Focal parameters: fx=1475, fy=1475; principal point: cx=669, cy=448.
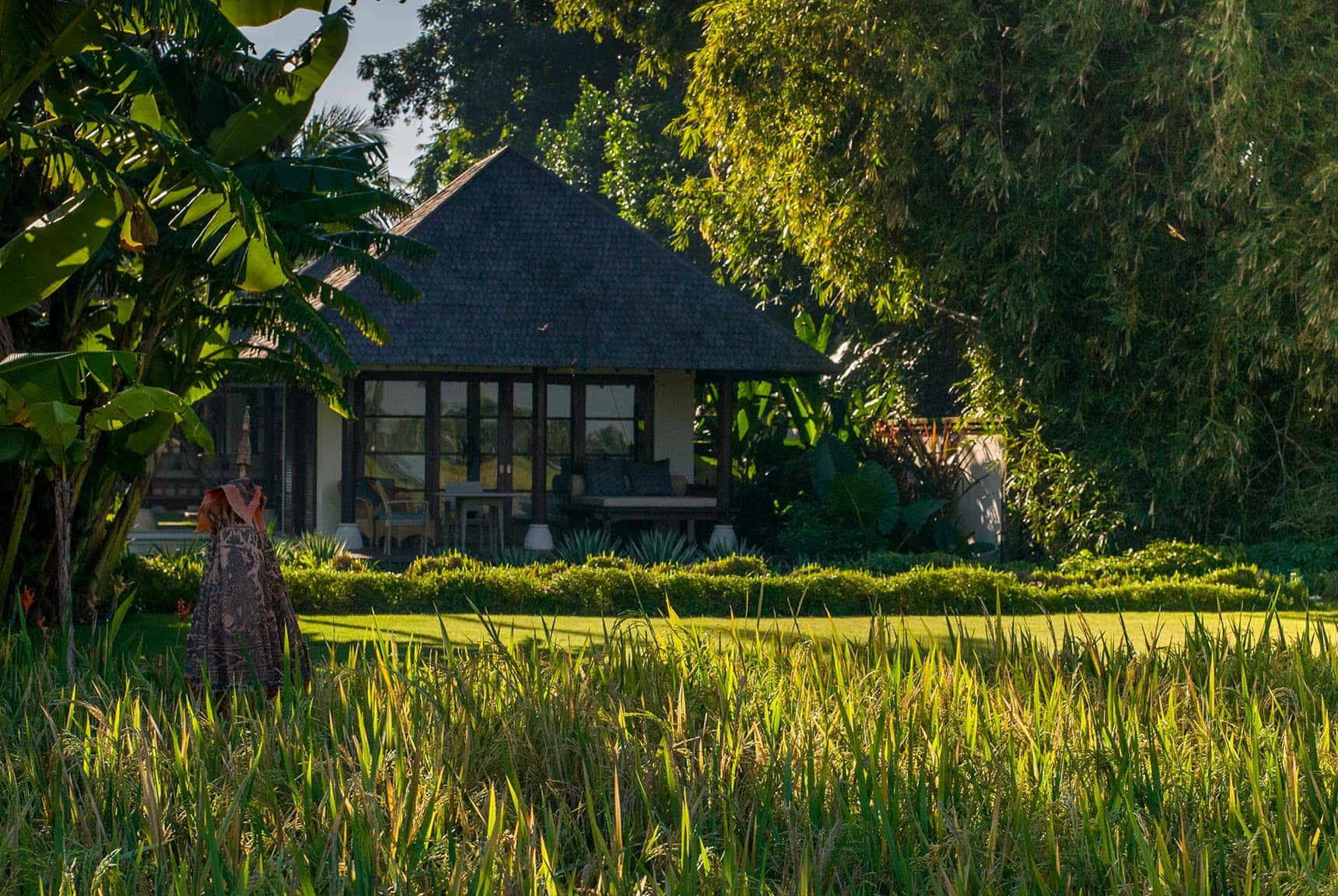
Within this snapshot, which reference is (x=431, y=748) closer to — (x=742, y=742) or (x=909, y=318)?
(x=742, y=742)

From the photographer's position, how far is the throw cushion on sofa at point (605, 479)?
744 inches

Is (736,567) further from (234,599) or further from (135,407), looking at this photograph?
(234,599)

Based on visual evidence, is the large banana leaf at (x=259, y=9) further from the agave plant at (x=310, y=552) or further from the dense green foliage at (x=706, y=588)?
the agave plant at (x=310, y=552)

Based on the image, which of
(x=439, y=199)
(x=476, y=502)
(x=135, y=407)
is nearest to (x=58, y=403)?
(x=135, y=407)

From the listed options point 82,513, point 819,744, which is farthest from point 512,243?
point 819,744

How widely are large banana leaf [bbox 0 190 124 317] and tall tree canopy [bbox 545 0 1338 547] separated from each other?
1059 cm

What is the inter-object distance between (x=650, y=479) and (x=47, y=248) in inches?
456

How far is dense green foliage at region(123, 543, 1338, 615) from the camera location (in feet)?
42.1

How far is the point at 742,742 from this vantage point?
4.99 metres

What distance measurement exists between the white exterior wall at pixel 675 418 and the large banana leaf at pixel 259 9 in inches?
434

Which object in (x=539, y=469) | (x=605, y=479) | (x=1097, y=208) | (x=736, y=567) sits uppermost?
(x=1097, y=208)

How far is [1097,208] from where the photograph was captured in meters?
16.6

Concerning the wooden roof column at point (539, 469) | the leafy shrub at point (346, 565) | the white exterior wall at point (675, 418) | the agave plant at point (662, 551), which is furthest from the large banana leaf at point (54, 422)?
the white exterior wall at point (675, 418)

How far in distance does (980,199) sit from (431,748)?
46.8ft
